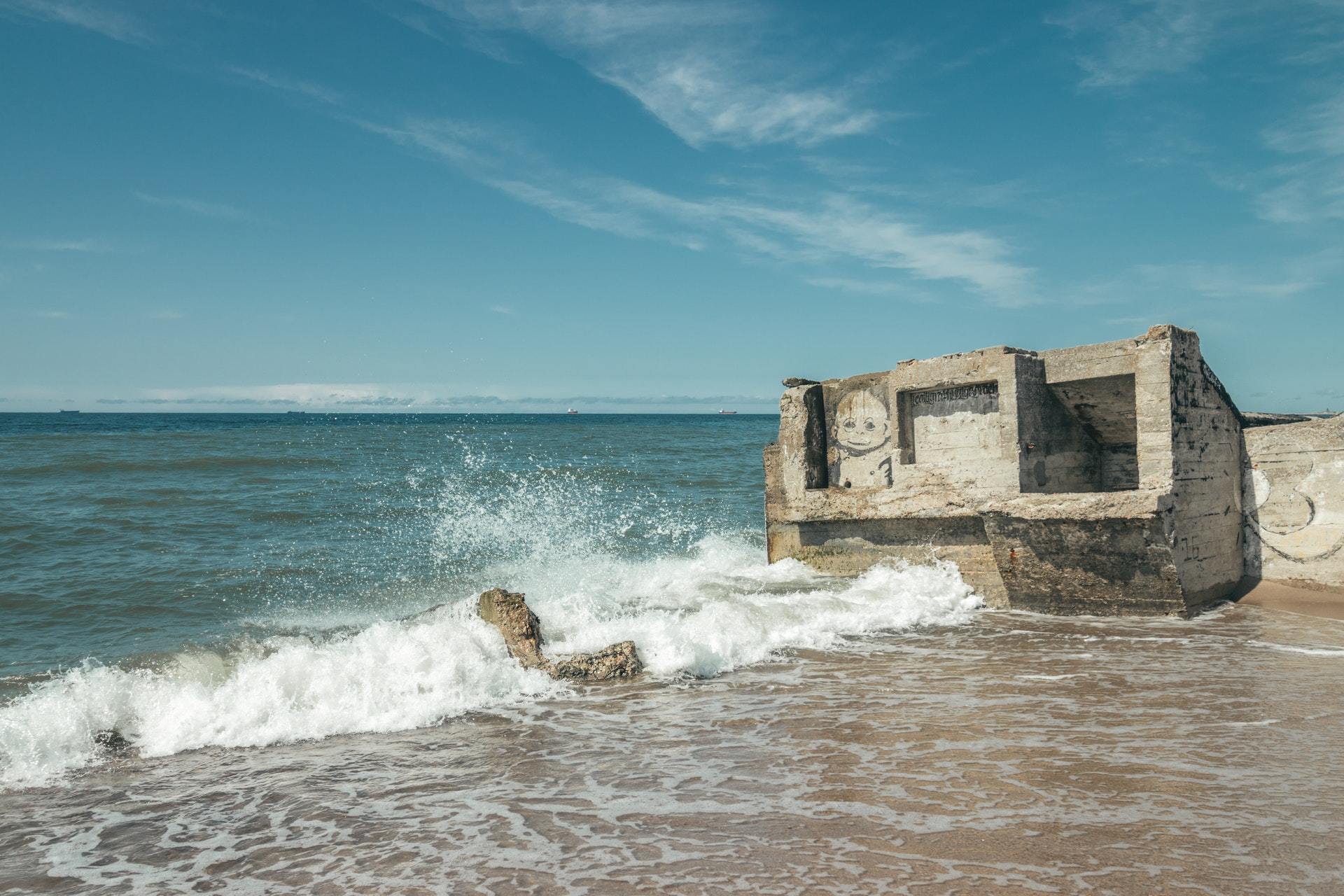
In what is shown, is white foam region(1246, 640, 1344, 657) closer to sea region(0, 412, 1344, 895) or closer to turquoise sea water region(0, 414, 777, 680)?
sea region(0, 412, 1344, 895)

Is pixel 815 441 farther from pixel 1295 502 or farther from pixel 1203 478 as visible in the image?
pixel 1295 502

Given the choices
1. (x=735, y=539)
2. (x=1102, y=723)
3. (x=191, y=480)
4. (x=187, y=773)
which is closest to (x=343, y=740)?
Result: (x=187, y=773)

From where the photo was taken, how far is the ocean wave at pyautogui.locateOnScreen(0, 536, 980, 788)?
263 inches

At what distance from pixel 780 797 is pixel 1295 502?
8627 mm

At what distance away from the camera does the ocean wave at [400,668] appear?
6691mm

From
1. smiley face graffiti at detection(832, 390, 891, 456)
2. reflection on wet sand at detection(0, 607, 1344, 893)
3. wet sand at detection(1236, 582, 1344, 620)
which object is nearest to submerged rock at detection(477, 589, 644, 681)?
reflection on wet sand at detection(0, 607, 1344, 893)

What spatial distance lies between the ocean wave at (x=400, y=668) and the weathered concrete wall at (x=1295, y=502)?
3524 mm

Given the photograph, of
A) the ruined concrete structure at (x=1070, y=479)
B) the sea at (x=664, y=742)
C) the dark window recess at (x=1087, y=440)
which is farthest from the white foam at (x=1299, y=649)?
Result: the dark window recess at (x=1087, y=440)

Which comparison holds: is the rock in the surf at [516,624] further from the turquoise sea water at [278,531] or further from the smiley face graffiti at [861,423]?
the smiley face graffiti at [861,423]

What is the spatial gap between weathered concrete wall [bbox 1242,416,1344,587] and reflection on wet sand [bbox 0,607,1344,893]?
3.36m

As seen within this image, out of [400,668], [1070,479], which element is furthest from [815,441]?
[400,668]

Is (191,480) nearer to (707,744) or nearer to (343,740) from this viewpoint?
(343,740)

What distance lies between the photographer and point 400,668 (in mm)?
7668

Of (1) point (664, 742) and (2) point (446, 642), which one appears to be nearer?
(1) point (664, 742)
